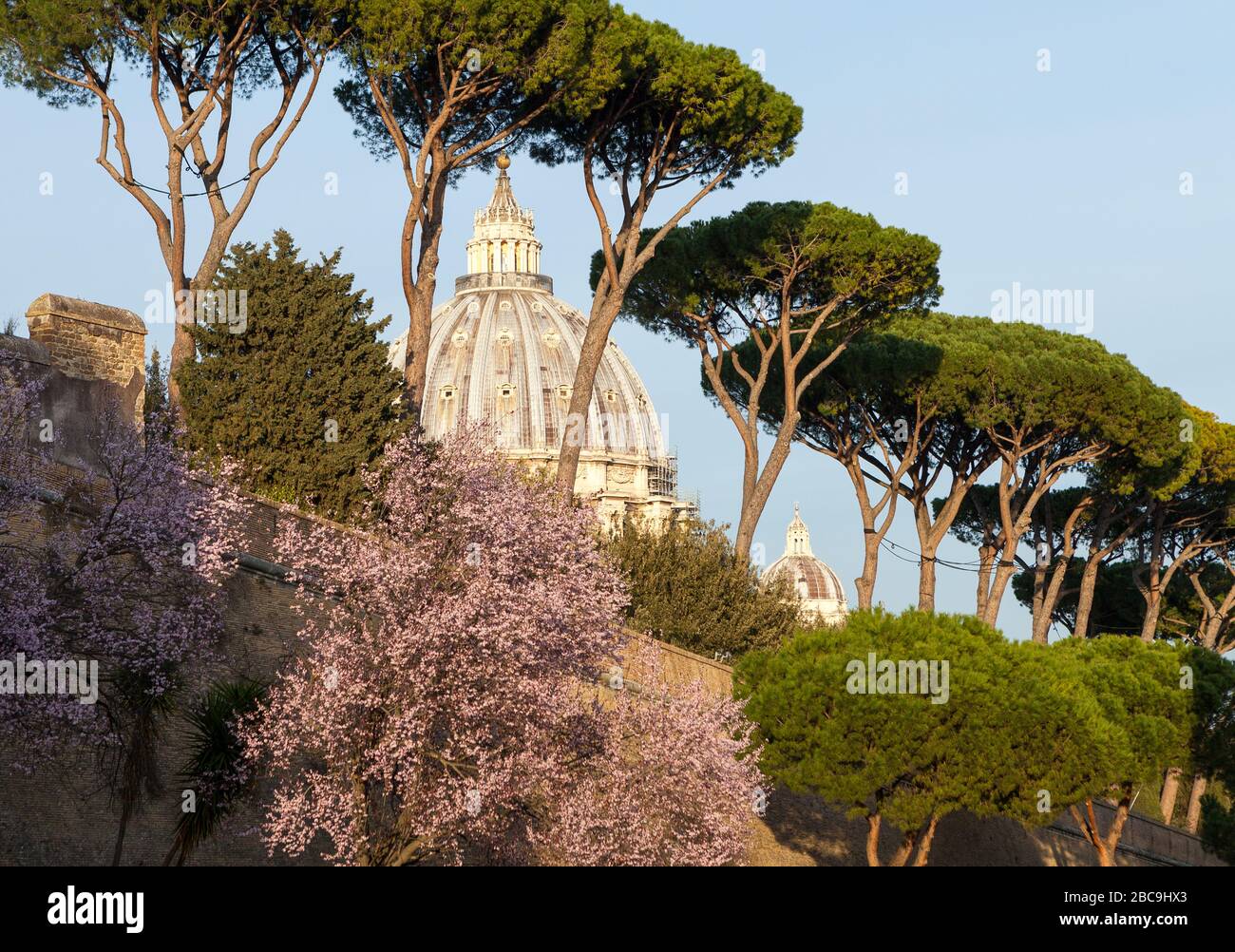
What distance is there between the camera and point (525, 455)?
Result: 10506 cm

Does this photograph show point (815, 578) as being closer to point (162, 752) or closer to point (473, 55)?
point (473, 55)

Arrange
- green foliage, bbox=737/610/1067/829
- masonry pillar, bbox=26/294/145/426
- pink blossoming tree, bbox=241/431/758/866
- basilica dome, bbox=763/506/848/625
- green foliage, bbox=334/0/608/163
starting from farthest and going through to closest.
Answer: basilica dome, bbox=763/506/848/625 < green foliage, bbox=334/0/608/163 < green foliage, bbox=737/610/1067/829 < masonry pillar, bbox=26/294/145/426 < pink blossoming tree, bbox=241/431/758/866

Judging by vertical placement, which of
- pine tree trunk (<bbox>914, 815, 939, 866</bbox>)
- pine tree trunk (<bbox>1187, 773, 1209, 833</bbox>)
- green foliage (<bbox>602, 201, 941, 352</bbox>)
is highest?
green foliage (<bbox>602, 201, 941, 352</bbox>)

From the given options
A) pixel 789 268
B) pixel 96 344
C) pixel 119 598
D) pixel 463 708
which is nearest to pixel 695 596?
pixel 789 268

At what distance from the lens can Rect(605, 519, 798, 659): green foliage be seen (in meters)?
29.6

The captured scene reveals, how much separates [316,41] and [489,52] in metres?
2.99

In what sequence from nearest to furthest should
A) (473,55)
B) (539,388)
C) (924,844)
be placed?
1. (924,844)
2. (473,55)
3. (539,388)

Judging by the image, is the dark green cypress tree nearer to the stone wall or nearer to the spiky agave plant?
the stone wall

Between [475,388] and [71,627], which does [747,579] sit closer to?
[71,627]

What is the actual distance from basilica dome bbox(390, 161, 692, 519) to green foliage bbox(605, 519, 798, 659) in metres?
72.7

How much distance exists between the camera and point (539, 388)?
109750 millimetres

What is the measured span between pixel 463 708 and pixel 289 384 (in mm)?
9225

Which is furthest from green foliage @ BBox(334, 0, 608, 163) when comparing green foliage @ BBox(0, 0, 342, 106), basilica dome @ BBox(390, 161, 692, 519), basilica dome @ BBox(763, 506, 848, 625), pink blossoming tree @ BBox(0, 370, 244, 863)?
basilica dome @ BBox(763, 506, 848, 625)

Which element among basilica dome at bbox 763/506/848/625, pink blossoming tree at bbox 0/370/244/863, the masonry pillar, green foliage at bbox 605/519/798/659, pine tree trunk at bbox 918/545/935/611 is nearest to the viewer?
pink blossoming tree at bbox 0/370/244/863
